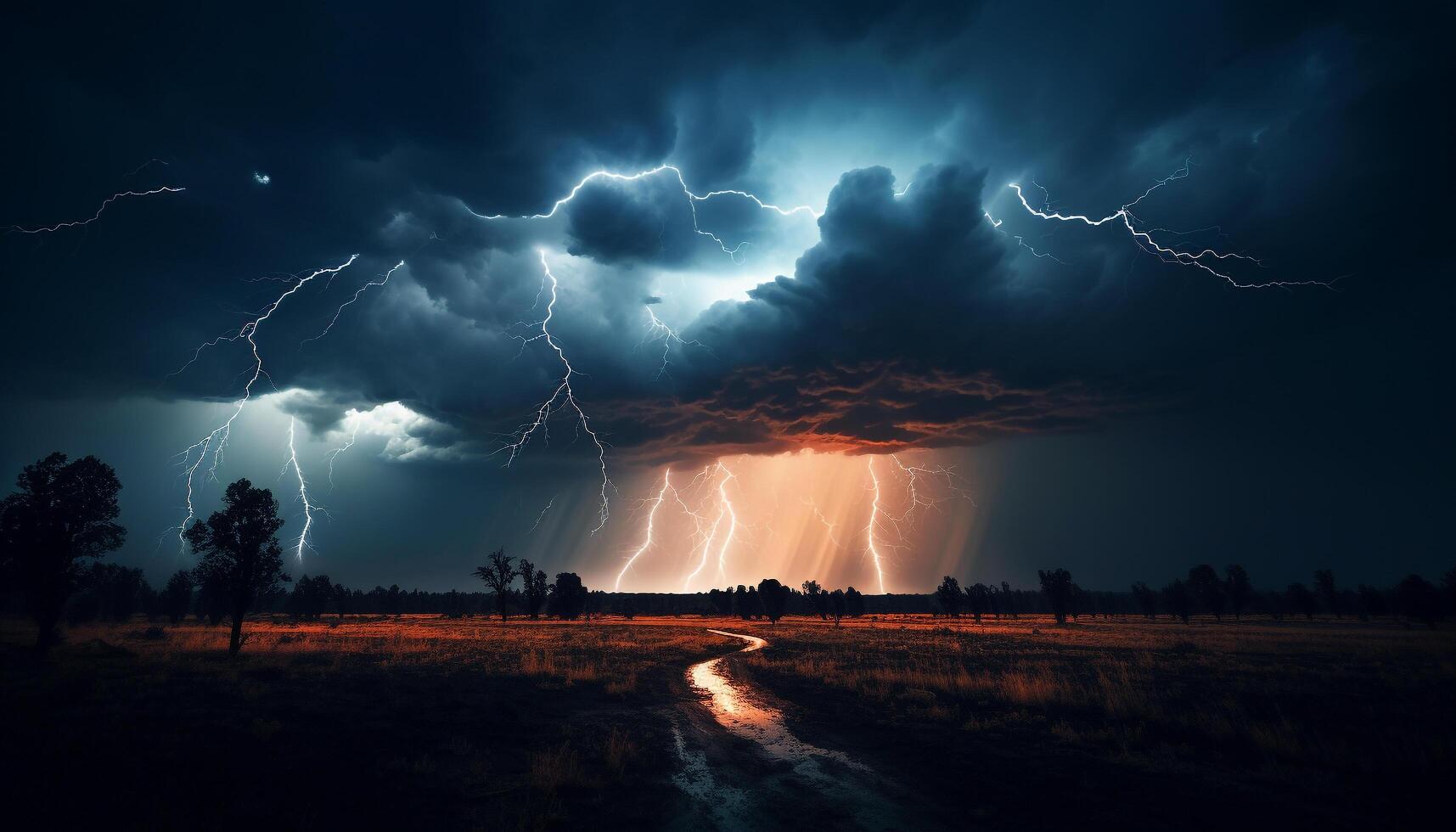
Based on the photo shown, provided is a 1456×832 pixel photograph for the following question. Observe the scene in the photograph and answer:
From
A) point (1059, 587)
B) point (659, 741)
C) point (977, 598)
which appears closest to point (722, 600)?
point (977, 598)

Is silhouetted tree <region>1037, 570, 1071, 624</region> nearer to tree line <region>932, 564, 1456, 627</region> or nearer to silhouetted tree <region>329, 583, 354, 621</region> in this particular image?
tree line <region>932, 564, 1456, 627</region>

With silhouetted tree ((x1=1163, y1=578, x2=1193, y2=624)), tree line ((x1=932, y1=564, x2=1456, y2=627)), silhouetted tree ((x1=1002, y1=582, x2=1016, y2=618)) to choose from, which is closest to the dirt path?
tree line ((x1=932, y1=564, x2=1456, y2=627))

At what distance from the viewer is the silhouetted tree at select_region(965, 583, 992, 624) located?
89637 mm

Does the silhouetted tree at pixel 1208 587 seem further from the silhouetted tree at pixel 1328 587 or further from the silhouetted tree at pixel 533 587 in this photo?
the silhouetted tree at pixel 533 587

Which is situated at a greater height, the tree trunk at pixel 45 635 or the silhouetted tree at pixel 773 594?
the tree trunk at pixel 45 635

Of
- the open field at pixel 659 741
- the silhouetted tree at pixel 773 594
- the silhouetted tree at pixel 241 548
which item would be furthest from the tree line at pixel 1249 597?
the silhouetted tree at pixel 241 548

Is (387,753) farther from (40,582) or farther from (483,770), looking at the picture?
(40,582)

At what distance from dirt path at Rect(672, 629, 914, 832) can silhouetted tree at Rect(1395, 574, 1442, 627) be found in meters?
87.5

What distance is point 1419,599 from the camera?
6216 cm

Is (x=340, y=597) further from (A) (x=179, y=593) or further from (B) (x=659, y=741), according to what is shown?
(B) (x=659, y=741)

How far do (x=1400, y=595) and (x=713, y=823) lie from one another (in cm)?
10232

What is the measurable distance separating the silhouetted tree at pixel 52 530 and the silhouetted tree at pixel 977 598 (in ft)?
307

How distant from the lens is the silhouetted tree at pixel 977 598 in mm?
89637

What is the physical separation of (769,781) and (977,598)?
97572mm
